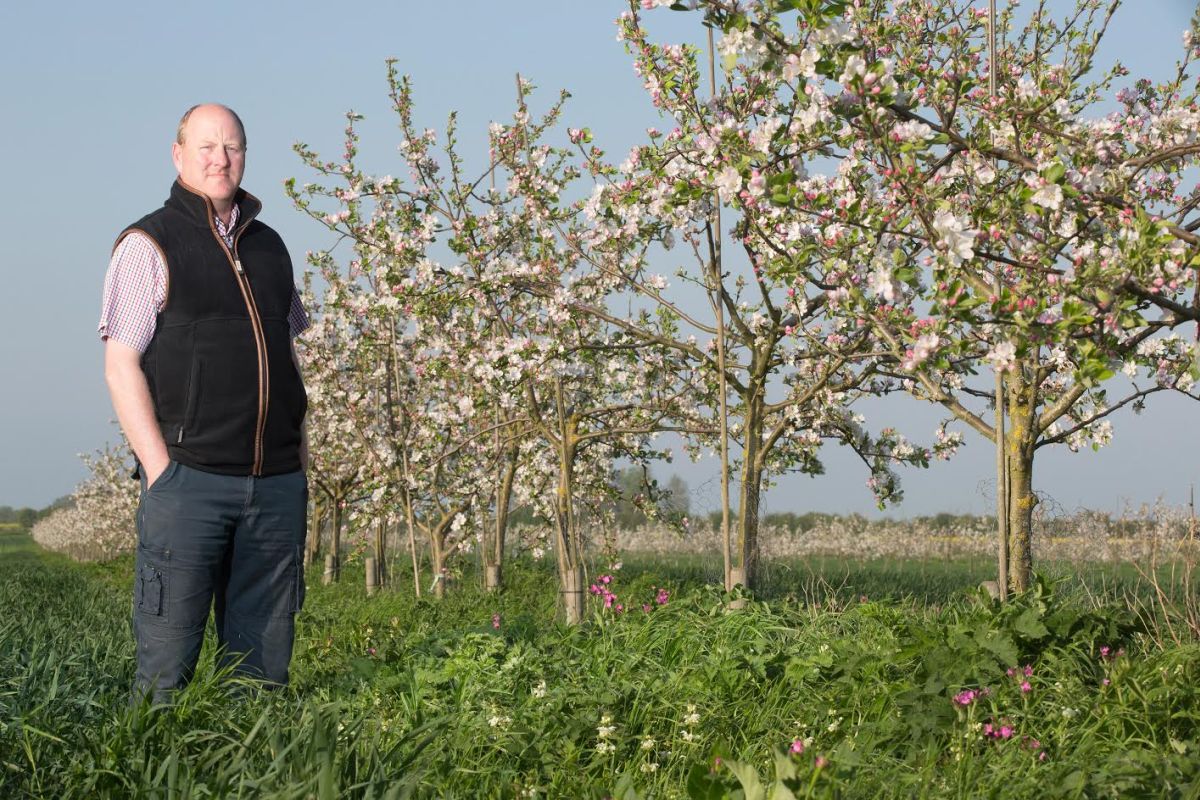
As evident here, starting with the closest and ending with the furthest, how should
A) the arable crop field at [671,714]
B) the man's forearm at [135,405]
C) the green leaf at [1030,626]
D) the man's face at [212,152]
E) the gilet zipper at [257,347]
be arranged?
the arable crop field at [671,714]
the man's forearm at [135,405]
the gilet zipper at [257,347]
the man's face at [212,152]
the green leaf at [1030,626]

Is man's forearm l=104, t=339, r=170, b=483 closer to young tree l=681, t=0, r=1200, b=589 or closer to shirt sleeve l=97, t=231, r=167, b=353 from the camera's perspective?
shirt sleeve l=97, t=231, r=167, b=353

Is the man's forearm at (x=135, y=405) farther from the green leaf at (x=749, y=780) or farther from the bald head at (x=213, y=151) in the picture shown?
the green leaf at (x=749, y=780)

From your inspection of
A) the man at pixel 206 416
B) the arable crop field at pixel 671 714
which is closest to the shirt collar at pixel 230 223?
the man at pixel 206 416

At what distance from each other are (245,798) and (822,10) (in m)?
3.25

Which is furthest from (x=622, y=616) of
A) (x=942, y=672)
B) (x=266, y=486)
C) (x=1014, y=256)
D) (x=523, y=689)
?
(x=1014, y=256)

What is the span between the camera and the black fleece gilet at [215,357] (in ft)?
14.5

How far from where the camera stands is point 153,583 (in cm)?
445

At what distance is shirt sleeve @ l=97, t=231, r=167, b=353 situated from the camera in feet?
14.5

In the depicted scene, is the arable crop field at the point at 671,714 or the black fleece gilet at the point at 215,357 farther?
the black fleece gilet at the point at 215,357

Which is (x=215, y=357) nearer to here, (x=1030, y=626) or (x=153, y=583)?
(x=153, y=583)

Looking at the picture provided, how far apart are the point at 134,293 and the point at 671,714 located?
277cm

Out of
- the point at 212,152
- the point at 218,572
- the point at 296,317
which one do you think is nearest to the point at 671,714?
the point at 218,572

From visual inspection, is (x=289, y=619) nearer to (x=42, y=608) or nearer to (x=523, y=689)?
(x=523, y=689)

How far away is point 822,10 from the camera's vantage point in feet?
13.2
